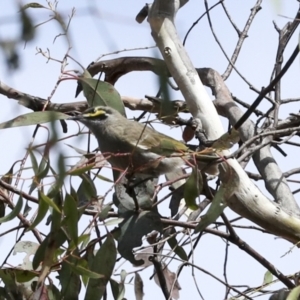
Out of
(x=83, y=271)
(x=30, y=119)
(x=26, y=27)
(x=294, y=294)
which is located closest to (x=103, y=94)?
Answer: (x=30, y=119)

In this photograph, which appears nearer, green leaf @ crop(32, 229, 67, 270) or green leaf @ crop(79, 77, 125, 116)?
green leaf @ crop(32, 229, 67, 270)

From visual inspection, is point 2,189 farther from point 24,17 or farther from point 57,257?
point 24,17

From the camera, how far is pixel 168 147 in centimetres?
203

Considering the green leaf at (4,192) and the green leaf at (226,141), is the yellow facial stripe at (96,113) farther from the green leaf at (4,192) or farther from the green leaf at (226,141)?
the green leaf at (226,141)

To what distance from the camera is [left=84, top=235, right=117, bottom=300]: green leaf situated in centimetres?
219

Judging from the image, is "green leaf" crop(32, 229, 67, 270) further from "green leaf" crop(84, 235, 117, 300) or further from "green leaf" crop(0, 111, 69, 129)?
"green leaf" crop(0, 111, 69, 129)

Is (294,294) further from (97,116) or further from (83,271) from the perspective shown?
(97,116)

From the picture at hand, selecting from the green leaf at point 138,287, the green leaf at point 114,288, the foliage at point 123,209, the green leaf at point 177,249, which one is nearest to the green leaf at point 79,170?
the foliage at point 123,209

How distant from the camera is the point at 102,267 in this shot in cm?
222

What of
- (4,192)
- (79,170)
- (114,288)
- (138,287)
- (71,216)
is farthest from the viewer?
(138,287)

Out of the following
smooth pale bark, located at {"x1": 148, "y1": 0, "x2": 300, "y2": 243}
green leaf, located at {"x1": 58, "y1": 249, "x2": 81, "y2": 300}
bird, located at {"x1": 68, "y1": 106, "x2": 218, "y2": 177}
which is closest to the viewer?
green leaf, located at {"x1": 58, "y1": 249, "x2": 81, "y2": 300}

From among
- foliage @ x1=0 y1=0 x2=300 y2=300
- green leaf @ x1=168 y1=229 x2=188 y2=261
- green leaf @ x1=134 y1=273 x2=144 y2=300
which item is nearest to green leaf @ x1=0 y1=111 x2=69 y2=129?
Answer: foliage @ x1=0 y1=0 x2=300 y2=300

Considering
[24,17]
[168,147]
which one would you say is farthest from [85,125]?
[24,17]

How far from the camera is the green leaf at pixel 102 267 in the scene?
2189 mm
